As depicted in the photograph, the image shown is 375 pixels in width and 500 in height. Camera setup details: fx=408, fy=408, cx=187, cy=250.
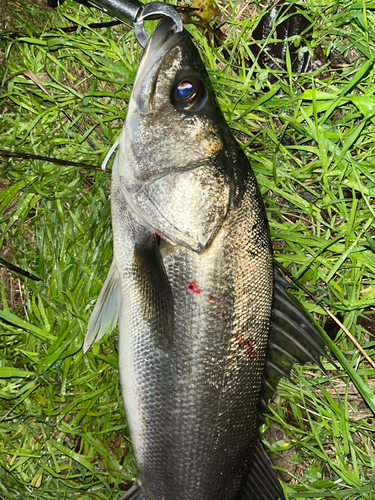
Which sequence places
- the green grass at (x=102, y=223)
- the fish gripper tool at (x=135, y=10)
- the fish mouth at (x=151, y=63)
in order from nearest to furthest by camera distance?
1. the fish mouth at (x=151, y=63)
2. the fish gripper tool at (x=135, y=10)
3. the green grass at (x=102, y=223)

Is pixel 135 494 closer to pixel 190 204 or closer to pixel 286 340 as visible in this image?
pixel 286 340

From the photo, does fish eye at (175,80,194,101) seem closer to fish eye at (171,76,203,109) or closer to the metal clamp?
fish eye at (171,76,203,109)

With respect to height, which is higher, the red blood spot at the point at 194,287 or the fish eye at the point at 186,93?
the fish eye at the point at 186,93

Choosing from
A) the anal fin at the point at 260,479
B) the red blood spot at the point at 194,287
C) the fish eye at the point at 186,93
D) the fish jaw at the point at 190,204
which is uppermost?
the fish eye at the point at 186,93

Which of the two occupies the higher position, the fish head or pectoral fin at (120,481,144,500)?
the fish head

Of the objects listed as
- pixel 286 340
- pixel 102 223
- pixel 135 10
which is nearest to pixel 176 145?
pixel 135 10

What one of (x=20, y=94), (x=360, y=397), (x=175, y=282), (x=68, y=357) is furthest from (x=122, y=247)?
(x=360, y=397)

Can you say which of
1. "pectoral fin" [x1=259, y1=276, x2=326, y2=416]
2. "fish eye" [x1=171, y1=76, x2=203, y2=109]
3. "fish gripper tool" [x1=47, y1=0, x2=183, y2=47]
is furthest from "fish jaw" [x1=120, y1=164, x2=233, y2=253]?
"fish gripper tool" [x1=47, y1=0, x2=183, y2=47]

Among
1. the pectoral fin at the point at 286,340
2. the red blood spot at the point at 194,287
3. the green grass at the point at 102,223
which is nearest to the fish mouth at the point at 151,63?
the green grass at the point at 102,223

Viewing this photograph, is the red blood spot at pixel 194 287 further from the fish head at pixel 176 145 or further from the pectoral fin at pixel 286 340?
the pectoral fin at pixel 286 340
